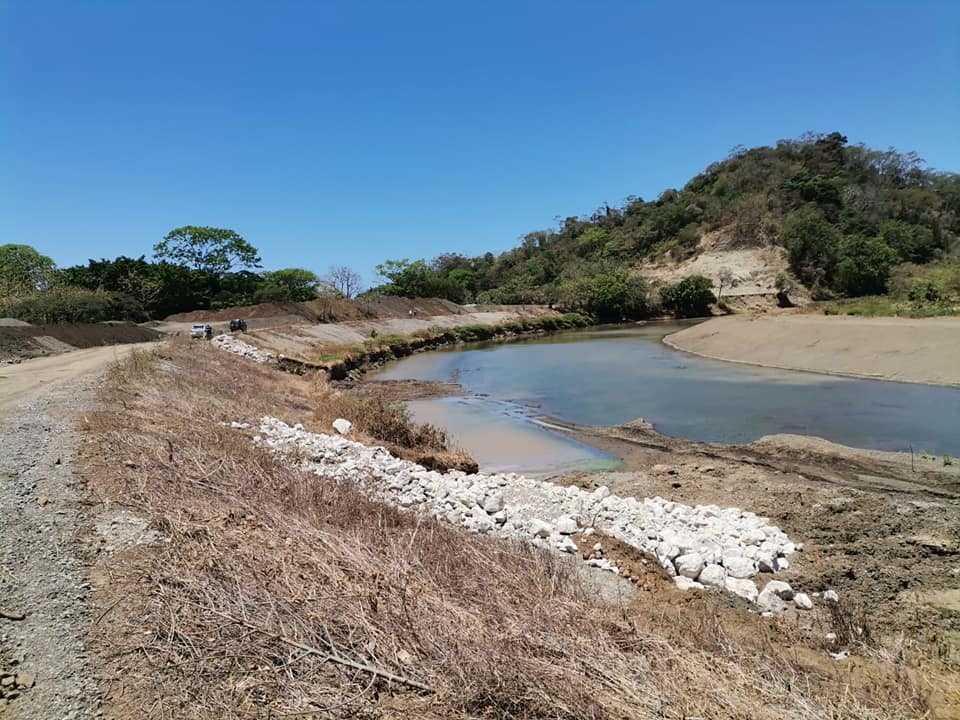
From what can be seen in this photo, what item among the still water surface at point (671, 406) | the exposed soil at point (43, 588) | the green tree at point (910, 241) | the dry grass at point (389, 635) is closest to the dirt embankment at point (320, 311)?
the still water surface at point (671, 406)

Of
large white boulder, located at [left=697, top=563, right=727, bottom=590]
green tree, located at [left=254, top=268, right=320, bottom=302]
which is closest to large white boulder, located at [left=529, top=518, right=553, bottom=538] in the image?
large white boulder, located at [left=697, top=563, right=727, bottom=590]

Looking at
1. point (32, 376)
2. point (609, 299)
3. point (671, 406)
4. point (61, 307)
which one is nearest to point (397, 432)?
point (32, 376)

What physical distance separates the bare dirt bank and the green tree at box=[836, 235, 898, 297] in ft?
121

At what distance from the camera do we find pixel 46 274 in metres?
52.7

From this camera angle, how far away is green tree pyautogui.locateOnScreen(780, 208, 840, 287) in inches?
2921

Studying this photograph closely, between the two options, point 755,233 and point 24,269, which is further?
point 755,233

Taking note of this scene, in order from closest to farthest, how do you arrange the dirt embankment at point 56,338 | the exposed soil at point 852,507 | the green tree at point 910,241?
1. the exposed soil at point 852,507
2. the dirt embankment at point 56,338
3. the green tree at point 910,241

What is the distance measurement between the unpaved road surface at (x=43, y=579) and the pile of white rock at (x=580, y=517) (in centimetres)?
353

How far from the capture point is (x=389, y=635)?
155 inches

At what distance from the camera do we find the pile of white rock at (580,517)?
720cm

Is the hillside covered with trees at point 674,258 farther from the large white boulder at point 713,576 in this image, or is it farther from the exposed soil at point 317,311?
the large white boulder at point 713,576

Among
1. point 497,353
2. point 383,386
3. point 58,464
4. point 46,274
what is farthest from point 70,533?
point 46,274

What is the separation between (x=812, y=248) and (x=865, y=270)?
32.5 feet

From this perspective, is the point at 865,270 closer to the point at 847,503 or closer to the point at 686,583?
the point at 847,503
